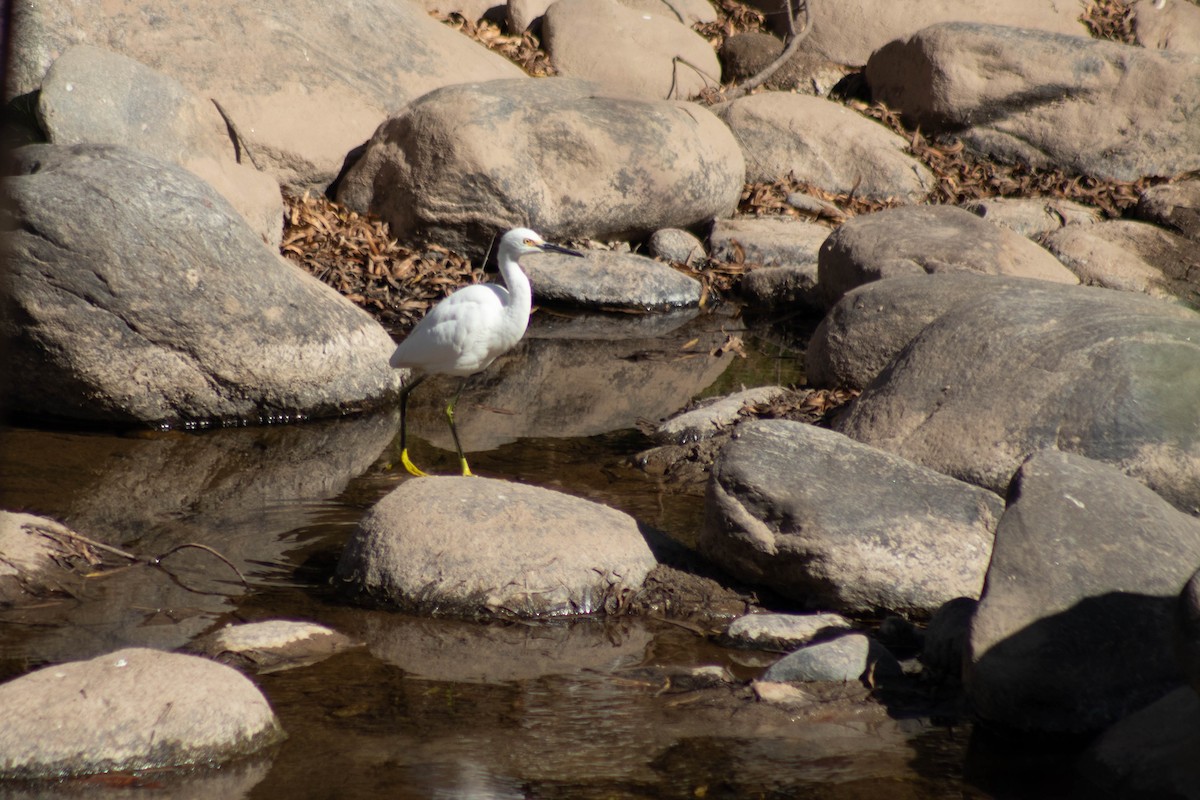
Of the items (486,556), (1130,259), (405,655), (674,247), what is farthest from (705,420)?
(1130,259)

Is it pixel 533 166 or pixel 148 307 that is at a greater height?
pixel 148 307

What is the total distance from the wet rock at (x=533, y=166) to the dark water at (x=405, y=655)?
3510 mm

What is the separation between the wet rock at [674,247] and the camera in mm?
11375

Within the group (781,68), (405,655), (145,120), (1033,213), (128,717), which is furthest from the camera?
(781,68)

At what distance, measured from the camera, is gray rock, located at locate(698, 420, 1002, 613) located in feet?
15.6

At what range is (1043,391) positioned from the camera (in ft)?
18.2

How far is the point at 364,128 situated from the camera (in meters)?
11.1

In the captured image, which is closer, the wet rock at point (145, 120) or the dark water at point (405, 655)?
the dark water at point (405, 655)

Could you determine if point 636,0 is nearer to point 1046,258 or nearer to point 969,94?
point 969,94

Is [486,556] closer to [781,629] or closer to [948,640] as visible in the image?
[781,629]

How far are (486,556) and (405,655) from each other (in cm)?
53

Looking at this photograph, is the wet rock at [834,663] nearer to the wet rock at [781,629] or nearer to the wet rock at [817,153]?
the wet rock at [781,629]

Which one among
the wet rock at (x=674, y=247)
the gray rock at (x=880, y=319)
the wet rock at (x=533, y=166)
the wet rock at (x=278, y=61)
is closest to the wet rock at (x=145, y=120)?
the wet rock at (x=278, y=61)

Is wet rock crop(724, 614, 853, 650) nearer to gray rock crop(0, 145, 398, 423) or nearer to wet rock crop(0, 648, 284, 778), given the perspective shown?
wet rock crop(0, 648, 284, 778)
